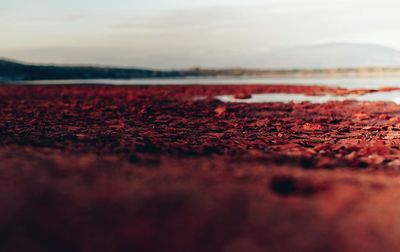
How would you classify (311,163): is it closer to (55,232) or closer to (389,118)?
(55,232)

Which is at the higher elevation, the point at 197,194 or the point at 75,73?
the point at 197,194

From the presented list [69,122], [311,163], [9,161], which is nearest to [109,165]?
[9,161]

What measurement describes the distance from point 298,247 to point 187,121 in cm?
1195

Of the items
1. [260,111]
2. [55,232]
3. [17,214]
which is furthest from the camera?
[260,111]

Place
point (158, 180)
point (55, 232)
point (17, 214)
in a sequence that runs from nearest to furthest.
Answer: point (55, 232), point (17, 214), point (158, 180)

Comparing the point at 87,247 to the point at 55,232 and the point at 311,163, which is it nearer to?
the point at 55,232

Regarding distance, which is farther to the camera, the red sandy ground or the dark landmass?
the dark landmass

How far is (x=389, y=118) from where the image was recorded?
631 inches

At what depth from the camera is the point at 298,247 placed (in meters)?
4.08

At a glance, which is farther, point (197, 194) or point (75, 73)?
point (75, 73)

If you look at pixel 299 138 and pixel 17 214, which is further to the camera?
pixel 299 138

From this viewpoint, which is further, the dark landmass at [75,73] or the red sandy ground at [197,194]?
the dark landmass at [75,73]

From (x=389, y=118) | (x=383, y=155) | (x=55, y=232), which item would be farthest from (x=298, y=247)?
(x=389, y=118)

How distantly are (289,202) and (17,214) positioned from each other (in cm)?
340
